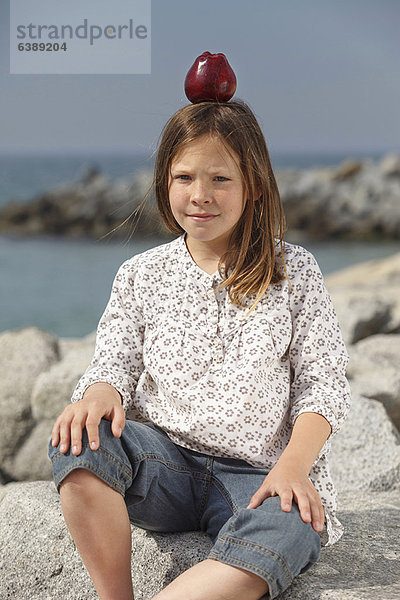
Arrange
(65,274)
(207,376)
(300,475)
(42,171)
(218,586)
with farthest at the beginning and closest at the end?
1. (42,171)
2. (65,274)
3. (207,376)
4. (300,475)
5. (218,586)

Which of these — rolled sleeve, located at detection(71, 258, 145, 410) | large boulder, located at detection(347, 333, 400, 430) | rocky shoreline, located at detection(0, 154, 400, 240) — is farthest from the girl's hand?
rocky shoreline, located at detection(0, 154, 400, 240)

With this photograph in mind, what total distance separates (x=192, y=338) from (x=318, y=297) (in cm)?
26

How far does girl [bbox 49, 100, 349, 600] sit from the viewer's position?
125cm

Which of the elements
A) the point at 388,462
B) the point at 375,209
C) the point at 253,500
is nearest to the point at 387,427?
the point at 388,462

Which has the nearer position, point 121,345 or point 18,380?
point 121,345

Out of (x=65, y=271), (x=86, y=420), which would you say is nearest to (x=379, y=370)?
(x=86, y=420)

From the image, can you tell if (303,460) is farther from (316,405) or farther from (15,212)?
(15,212)

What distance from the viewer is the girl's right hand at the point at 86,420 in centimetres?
125

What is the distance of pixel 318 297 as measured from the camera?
4.78ft

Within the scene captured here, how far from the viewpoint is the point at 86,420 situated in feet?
4.18

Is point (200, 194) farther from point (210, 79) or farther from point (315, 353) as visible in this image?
point (315, 353)

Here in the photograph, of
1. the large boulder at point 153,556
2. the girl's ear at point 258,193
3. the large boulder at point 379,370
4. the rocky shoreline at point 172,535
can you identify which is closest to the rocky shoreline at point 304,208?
the rocky shoreline at point 172,535

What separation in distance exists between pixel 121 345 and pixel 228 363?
0.23 m

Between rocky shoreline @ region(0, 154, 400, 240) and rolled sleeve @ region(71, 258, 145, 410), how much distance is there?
11575 mm
